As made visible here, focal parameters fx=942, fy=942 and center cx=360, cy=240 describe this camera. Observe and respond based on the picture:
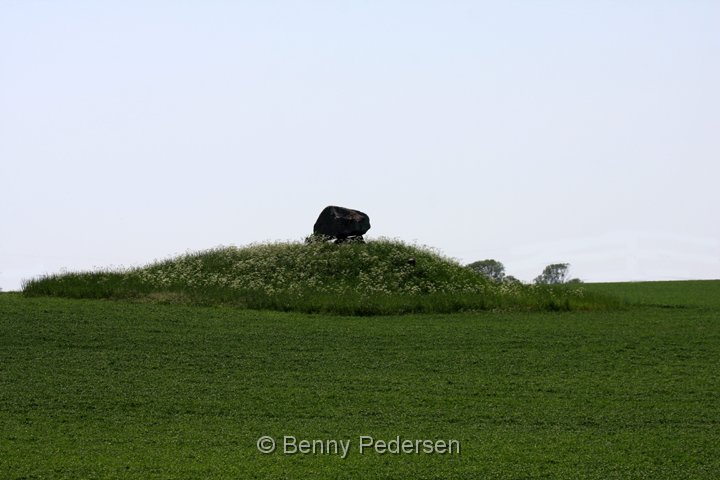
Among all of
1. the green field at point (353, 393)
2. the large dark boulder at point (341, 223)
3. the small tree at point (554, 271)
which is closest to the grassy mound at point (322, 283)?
the large dark boulder at point (341, 223)

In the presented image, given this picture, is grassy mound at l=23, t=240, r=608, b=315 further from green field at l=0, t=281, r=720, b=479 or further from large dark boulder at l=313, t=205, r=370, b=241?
green field at l=0, t=281, r=720, b=479

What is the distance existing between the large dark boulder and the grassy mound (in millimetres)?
1097

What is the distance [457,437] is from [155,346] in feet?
37.8

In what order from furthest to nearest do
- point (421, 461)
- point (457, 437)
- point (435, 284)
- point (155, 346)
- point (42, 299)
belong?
point (435, 284), point (42, 299), point (155, 346), point (457, 437), point (421, 461)

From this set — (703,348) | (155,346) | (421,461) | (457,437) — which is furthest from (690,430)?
(155,346)

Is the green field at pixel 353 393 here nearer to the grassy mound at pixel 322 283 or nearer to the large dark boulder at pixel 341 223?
the grassy mound at pixel 322 283

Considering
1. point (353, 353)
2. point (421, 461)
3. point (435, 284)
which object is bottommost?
point (421, 461)

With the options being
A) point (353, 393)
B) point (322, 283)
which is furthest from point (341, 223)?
point (353, 393)

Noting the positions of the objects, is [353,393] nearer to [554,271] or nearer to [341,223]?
[341,223]

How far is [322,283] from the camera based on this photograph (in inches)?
1475

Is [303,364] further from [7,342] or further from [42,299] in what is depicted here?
[42,299]

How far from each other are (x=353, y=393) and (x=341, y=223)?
929 inches

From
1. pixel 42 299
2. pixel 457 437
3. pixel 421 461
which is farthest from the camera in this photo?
pixel 42 299

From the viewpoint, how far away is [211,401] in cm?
1950
